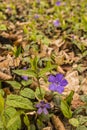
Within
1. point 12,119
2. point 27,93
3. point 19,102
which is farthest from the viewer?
point 27,93

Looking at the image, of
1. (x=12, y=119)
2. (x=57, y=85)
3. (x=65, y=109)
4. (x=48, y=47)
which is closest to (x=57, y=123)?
(x=65, y=109)

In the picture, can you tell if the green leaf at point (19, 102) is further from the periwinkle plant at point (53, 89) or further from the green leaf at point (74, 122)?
the green leaf at point (74, 122)

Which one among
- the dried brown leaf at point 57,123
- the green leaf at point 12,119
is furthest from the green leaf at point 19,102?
the dried brown leaf at point 57,123

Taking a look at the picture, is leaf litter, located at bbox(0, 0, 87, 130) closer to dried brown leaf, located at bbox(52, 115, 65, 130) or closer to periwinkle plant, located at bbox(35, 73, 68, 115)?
dried brown leaf, located at bbox(52, 115, 65, 130)

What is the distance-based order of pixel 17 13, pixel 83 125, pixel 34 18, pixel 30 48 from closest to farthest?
1. pixel 83 125
2. pixel 30 48
3. pixel 34 18
4. pixel 17 13

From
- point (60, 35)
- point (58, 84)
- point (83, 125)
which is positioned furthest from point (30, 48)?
point (83, 125)

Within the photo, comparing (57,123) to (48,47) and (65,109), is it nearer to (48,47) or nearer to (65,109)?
(65,109)

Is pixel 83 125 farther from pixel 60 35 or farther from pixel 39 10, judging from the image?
pixel 39 10

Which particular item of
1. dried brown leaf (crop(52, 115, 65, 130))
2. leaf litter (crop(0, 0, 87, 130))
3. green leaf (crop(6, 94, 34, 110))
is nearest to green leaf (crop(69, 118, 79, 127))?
leaf litter (crop(0, 0, 87, 130))
